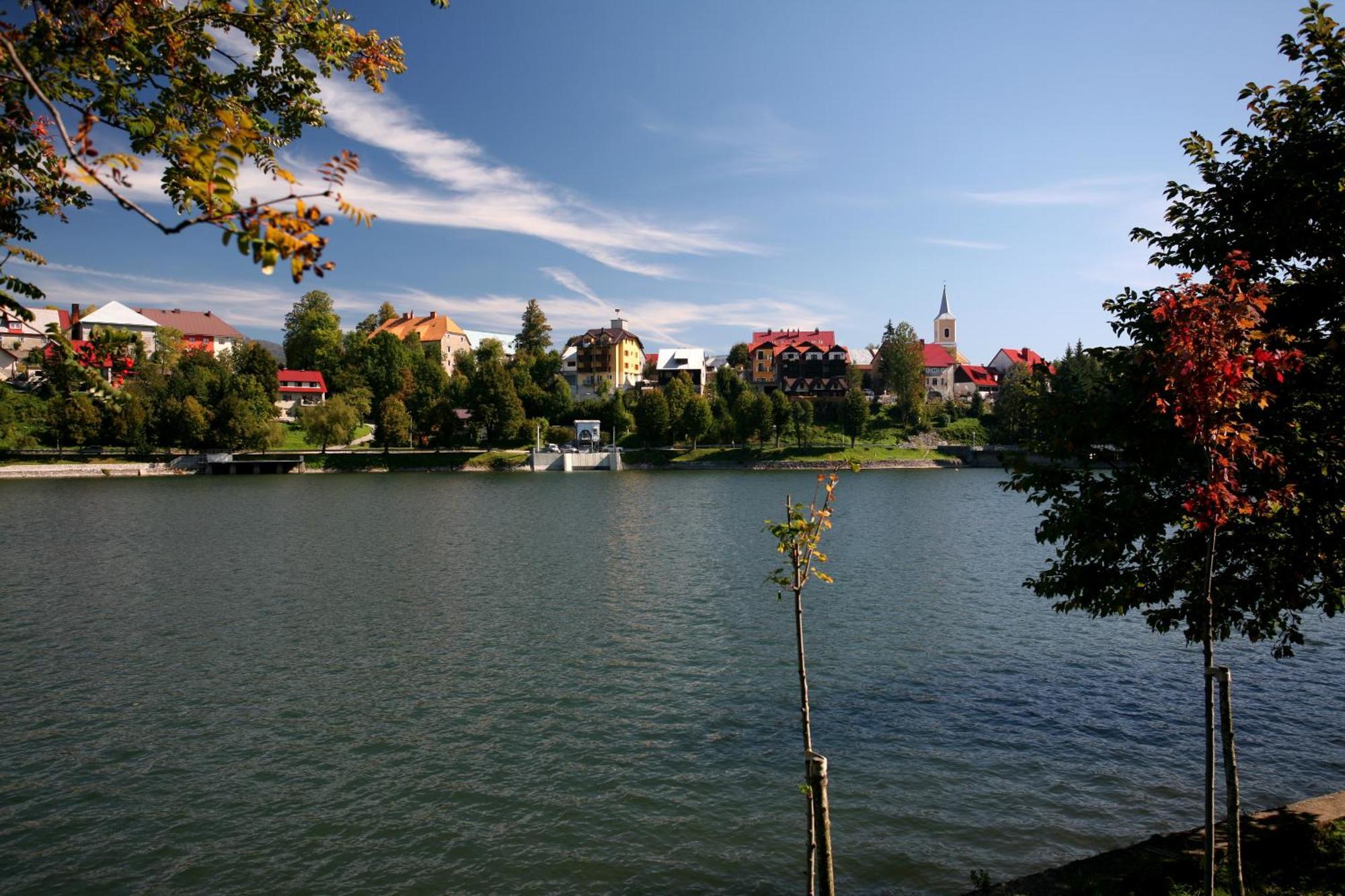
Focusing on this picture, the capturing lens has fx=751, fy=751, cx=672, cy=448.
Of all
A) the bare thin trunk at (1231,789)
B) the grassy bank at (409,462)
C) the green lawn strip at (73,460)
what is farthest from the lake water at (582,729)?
the green lawn strip at (73,460)

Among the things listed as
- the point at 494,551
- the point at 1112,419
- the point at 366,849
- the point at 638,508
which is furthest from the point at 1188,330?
the point at 638,508

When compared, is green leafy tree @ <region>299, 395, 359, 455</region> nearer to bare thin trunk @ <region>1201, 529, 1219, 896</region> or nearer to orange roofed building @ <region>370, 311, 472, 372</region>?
orange roofed building @ <region>370, 311, 472, 372</region>

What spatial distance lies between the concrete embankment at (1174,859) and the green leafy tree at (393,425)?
127 meters

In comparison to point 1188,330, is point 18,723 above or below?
below

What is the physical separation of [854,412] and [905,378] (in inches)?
712

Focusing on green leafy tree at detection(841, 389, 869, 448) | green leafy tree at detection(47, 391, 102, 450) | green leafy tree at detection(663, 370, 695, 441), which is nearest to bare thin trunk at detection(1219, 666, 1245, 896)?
green leafy tree at detection(663, 370, 695, 441)

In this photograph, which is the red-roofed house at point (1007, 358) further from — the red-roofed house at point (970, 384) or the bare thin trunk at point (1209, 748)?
the bare thin trunk at point (1209, 748)

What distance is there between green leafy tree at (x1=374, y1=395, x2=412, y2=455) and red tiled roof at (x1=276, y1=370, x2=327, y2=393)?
28.4 m

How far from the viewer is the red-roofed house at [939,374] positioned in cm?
16300

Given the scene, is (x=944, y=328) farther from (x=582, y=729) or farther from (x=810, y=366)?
(x=582, y=729)

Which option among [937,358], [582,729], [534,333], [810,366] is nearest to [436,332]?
[534,333]

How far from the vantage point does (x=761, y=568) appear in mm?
37969

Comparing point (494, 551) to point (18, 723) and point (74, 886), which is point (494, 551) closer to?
point (18, 723)

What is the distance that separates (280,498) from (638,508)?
38126 millimetres
